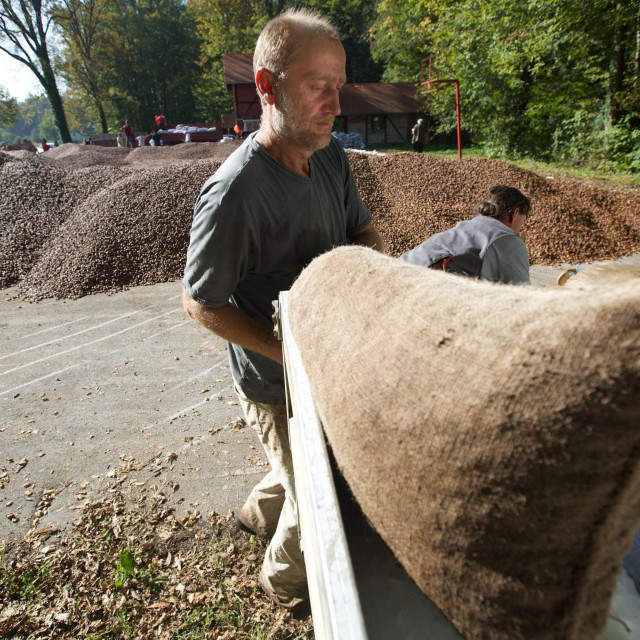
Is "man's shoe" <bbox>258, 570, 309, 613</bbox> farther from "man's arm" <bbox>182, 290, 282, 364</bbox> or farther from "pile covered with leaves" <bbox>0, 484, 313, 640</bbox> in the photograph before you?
"man's arm" <bbox>182, 290, 282, 364</bbox>

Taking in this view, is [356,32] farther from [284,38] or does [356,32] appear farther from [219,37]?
[284,38]

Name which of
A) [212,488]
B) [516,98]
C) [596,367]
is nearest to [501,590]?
[596,367]

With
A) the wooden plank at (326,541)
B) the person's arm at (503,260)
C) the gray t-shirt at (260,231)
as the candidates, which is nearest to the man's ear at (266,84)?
the gray t-shirt at (260,231)

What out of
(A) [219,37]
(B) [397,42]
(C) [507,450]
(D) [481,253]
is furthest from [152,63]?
(C) [507,450]

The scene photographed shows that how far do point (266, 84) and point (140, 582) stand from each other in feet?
8.22

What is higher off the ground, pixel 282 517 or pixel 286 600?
pixel 282 517

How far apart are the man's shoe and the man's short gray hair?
232cm

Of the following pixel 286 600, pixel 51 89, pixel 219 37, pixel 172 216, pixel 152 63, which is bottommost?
pixel 286 600

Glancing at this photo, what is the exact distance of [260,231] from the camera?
5.74ft

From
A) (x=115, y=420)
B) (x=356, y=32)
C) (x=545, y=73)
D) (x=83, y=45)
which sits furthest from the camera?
(x=83, y=45)

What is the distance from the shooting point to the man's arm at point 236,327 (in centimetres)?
180

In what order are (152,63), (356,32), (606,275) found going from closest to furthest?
(606,275)
(356,32)
(152,63)

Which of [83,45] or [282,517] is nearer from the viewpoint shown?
[282,517]

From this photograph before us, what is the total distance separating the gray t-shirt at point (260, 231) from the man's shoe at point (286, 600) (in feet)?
3.30
